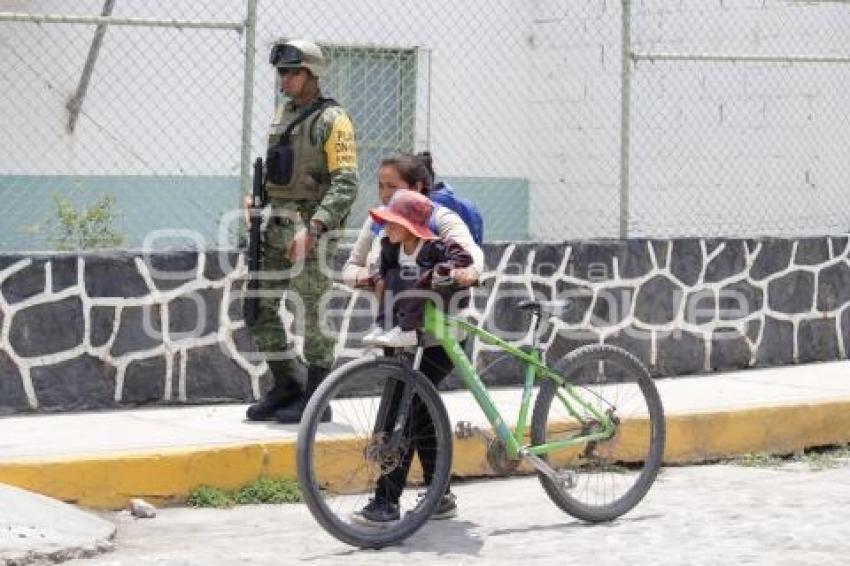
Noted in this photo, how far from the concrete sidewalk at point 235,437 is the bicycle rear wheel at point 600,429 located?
62cm

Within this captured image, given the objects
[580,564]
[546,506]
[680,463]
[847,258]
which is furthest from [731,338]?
[580,564]

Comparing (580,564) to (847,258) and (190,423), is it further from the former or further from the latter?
(847,258)

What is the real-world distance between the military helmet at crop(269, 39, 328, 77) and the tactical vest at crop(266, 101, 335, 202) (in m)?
0.22

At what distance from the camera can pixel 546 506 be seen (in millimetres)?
7773

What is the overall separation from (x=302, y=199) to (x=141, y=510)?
1.85 meters

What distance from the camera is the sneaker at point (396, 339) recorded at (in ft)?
22.4

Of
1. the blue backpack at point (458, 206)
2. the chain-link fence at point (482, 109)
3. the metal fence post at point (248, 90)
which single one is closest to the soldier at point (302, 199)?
the metal fence post at point (248, 90)

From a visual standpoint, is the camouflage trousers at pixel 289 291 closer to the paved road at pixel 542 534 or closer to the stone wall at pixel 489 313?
the stone wall at pixel 489 313

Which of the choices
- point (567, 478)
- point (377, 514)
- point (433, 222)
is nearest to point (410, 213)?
point (433, 222)

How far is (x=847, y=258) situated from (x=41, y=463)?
631cm

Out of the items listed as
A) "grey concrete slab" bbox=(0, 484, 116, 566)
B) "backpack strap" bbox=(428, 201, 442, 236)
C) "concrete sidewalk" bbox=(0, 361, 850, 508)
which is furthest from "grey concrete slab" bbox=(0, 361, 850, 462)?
"backpack strap" bbox=(428, 201, 442, 236)

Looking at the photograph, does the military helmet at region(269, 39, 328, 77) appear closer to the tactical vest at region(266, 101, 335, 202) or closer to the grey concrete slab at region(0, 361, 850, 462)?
the tactical vest at region(266, 101, 335, 202)

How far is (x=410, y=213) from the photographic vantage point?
6895 mm

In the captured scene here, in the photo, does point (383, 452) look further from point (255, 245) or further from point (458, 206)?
point (255, 245)
